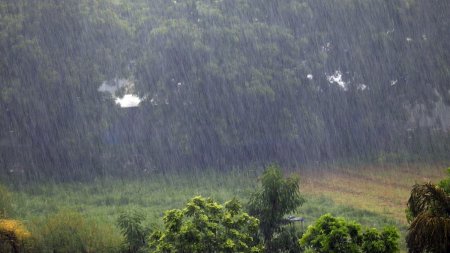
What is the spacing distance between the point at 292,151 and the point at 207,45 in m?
6.34

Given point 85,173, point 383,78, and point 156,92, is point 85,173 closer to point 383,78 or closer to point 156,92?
point 156,92

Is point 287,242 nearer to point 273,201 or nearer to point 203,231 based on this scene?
point 273,201

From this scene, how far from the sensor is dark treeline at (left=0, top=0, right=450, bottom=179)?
21500 mm

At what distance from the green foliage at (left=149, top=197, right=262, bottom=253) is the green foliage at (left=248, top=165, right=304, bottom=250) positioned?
1.12 m

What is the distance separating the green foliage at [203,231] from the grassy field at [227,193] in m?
5.83

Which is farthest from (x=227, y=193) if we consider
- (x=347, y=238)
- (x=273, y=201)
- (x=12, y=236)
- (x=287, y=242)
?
(x=347, y=238)

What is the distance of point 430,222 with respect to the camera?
659 centimetres

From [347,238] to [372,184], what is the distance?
42.9 ft

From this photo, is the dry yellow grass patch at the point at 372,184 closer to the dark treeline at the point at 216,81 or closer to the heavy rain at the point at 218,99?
the heavy rain at the point at 218,99

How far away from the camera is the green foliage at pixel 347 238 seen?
7146 mm

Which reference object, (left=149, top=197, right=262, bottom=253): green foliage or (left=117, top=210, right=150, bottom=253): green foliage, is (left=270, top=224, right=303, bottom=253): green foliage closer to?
(left=149, top=197, right=262, bottom=253): green foliage

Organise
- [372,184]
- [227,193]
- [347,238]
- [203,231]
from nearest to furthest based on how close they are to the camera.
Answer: [347,238]
[203,231]
[227,193]
[372,184]

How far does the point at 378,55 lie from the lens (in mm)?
24594

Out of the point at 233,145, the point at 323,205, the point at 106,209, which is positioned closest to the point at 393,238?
the point at 323,205
